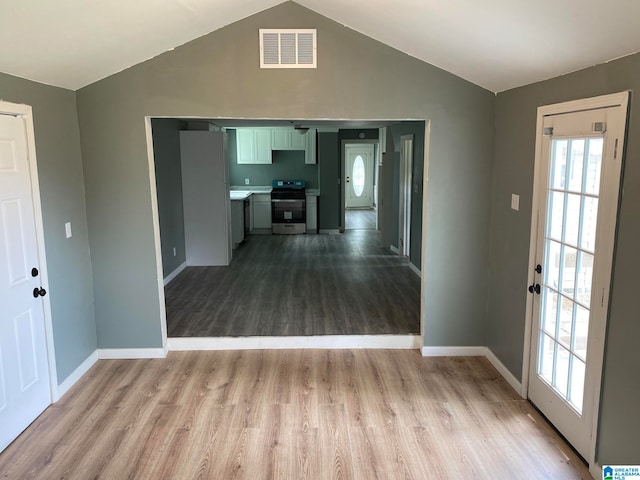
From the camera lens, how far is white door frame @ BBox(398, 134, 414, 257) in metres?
7.02

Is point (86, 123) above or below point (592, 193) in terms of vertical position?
above

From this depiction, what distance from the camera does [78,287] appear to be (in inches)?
152

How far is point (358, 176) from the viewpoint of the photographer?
1418 cm

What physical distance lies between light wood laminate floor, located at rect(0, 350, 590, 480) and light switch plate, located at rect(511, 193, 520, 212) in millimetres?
1403

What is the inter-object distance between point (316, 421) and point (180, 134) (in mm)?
5036

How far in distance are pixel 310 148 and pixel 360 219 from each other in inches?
105

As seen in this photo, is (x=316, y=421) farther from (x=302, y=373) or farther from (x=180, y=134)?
(x=180, y=134)

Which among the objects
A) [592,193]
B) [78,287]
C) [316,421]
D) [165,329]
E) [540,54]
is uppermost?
[540,54]

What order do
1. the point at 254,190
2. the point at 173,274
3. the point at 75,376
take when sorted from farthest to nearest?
the point at 254,190, the point at 173,274, the point at 75,376

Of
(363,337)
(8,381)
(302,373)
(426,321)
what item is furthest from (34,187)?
(426,321)

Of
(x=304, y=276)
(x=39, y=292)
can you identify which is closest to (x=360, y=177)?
(x=304, y=276)

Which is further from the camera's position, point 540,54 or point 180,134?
point 180,134

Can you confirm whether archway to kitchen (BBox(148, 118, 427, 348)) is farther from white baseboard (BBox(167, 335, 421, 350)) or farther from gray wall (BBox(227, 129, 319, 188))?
gray wall (BBox(227, 129, 319, 188))

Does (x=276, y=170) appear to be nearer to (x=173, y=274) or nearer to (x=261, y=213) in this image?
(x=261, y=213)
